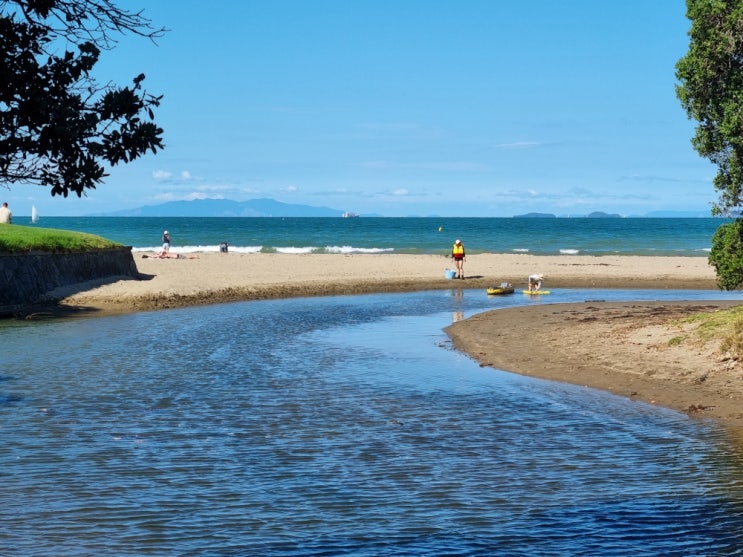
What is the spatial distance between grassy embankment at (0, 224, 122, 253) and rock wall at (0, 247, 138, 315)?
9.2 inches

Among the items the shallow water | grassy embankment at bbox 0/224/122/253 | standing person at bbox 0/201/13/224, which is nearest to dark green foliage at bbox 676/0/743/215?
the shallow water

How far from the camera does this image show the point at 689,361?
57.7ft

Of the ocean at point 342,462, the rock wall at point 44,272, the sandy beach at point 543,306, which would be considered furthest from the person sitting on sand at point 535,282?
the rock wall at point 44,272

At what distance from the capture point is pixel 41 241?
3419cm

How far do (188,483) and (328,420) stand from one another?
389cm

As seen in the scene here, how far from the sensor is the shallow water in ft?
28.7

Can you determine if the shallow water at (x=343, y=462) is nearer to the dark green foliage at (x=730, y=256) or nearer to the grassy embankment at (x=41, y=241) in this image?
the dark green foliage at (x=730, y=256)

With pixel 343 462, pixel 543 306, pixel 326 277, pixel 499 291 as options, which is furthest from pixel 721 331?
pixel 326 277

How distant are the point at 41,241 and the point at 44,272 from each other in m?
1.32

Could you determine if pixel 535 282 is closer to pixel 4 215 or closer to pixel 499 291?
pixel 499 291

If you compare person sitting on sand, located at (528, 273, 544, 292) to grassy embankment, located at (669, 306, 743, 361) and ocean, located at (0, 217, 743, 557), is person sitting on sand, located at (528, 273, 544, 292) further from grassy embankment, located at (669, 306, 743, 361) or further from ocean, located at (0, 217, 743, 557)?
ocean, located at (0, 217, 743, 557)

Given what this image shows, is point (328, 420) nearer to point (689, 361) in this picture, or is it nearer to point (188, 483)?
point (188, 483)

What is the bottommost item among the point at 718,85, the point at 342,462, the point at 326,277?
the point at 342,462

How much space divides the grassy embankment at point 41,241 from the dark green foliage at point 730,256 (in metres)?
23.9
